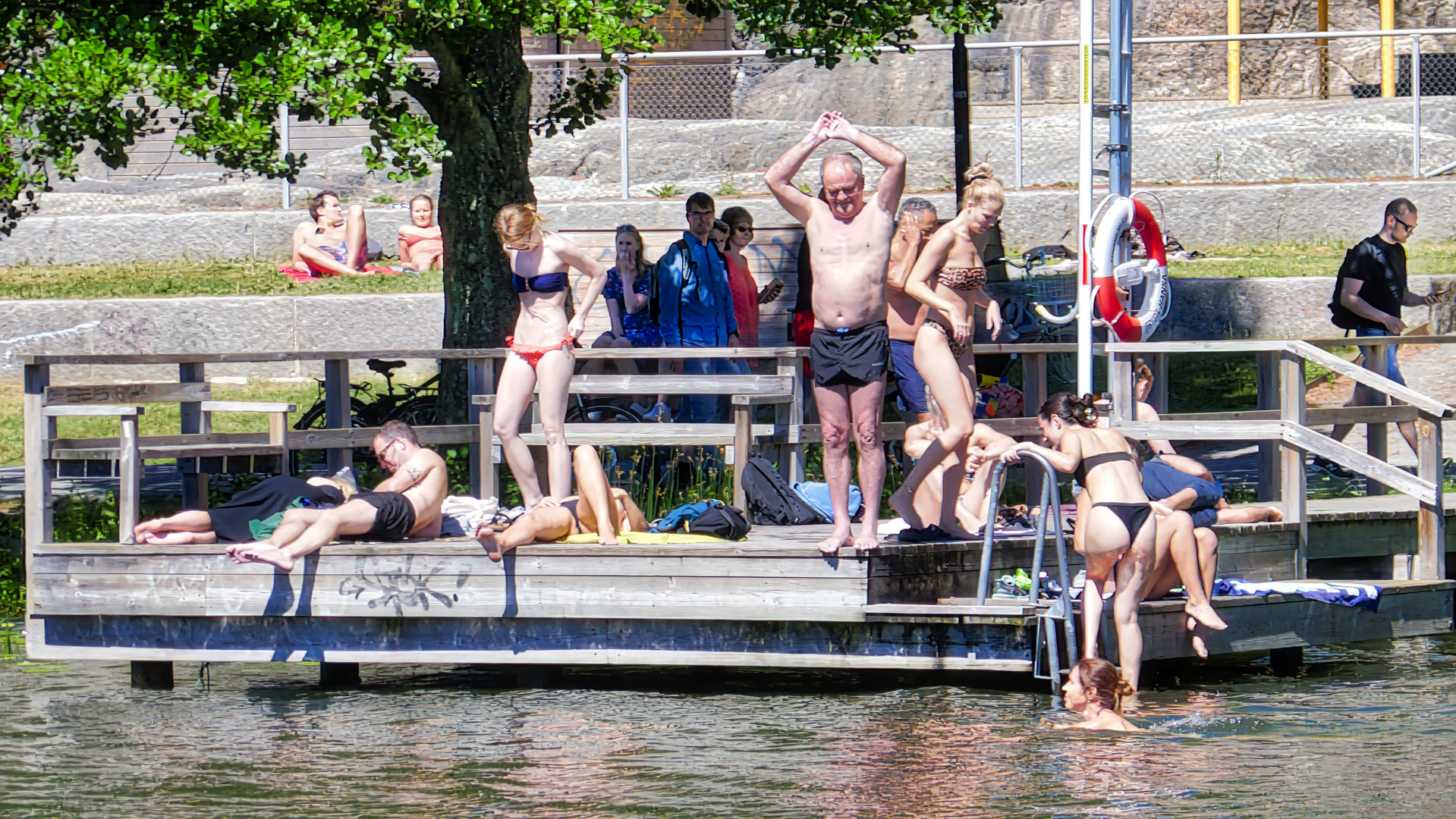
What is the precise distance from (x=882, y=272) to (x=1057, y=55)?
49.5 feet

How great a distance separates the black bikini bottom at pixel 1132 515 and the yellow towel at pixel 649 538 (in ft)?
6.07

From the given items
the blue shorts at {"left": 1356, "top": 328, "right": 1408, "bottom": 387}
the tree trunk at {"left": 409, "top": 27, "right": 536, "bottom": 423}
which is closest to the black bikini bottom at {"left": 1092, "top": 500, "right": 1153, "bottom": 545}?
the blue shorts at {"left": 1356, "top": 328, "right": 1408, "bottom": 387}

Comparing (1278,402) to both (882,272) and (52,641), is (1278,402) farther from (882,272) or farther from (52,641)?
(52,641)

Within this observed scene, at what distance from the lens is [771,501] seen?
33.3 feet

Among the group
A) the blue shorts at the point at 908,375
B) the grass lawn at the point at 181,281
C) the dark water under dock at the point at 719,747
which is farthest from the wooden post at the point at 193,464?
the grass lawn at the point at 181,281

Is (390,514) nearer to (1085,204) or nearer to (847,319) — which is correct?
(847,319)

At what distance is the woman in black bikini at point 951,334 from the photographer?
891cm

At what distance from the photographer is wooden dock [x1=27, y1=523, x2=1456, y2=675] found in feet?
28.5

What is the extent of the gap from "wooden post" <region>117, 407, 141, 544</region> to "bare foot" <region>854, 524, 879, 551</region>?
3.45 meters

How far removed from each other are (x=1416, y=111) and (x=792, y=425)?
12365 millimetres

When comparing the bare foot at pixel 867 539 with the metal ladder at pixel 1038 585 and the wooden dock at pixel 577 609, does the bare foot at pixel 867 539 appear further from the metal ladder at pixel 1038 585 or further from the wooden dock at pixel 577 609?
the metal ladder at pixel 1038 585

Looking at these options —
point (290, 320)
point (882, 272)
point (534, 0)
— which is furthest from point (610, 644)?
point (290, 320)

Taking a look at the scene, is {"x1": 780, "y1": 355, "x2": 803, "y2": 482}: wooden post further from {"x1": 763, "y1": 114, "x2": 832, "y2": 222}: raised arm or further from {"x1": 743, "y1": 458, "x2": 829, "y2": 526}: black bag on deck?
{"x1": 763, "y1": 114, "x2": 832, "y2": 222}: raised arm

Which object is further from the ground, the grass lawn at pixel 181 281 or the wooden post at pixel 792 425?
the grass lawn at pixel 181 281
